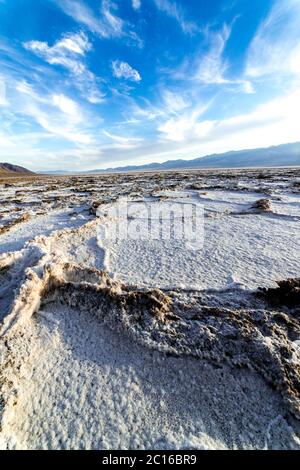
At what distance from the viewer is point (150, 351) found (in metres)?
2.43

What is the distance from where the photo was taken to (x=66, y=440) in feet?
5.77

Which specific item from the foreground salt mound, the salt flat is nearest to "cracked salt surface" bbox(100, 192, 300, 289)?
the salt flat

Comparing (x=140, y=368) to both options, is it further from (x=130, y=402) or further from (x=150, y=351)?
(x=130, y=402)

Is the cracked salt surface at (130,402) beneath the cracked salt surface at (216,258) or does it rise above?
beneath

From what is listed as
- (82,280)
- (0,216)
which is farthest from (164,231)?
(0,216)

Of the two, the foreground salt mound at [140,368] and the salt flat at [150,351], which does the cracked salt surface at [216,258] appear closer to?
the salt flat at [150,351]

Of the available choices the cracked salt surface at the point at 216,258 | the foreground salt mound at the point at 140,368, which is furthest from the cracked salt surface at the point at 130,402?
the cracked salt surface at the point at 216,258

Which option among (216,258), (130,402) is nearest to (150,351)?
(130,402)

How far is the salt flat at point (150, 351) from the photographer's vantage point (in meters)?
1.82

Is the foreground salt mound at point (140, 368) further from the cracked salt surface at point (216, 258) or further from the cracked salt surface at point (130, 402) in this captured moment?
the cracked salt surface at point (216, 258)

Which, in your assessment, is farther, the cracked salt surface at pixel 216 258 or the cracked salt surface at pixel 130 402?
the cracked salt surface at pixel 216 258

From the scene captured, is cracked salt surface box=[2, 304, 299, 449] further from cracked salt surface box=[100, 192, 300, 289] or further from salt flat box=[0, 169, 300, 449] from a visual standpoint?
cracked salt surface box=[100, 192, 300, 289]

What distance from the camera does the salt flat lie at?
182 cm
